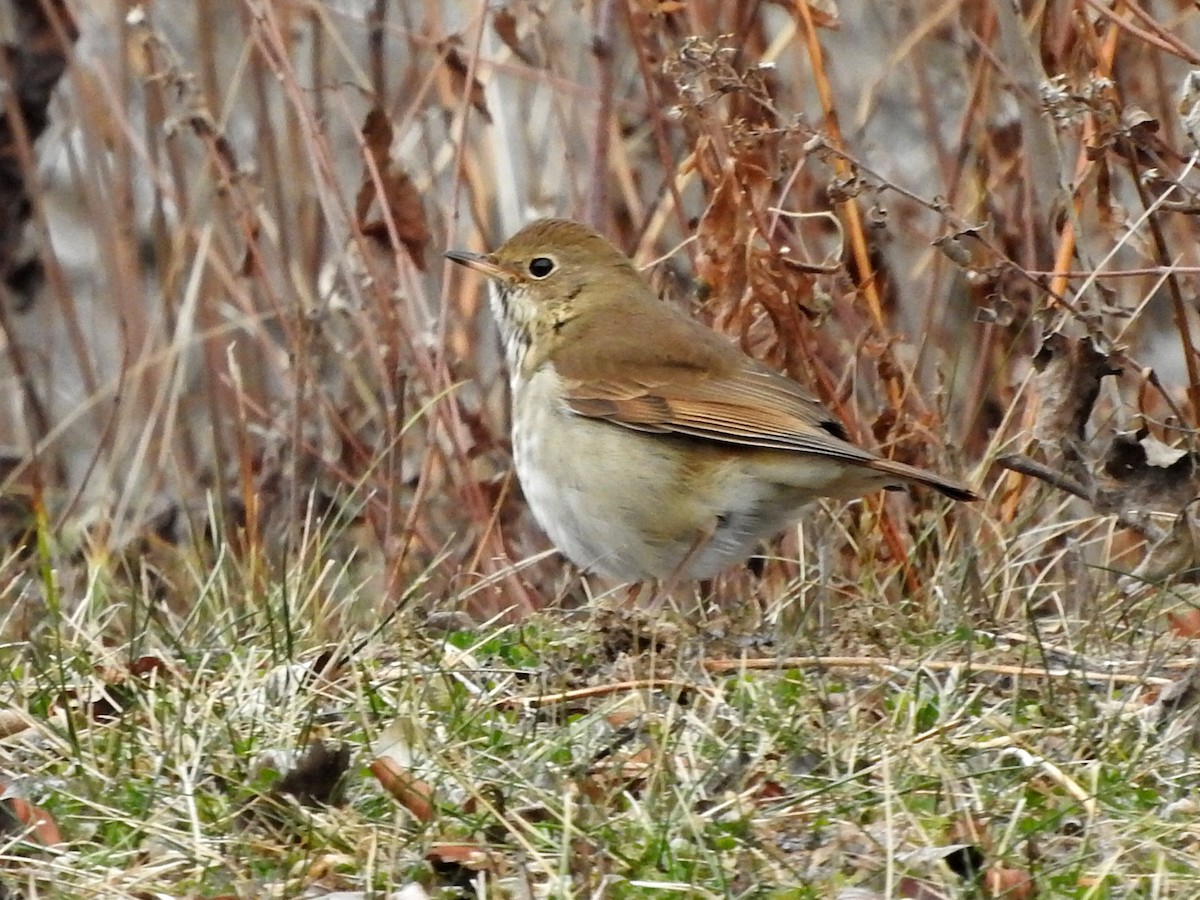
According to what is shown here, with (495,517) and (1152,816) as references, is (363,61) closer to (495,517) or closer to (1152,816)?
(495,517)

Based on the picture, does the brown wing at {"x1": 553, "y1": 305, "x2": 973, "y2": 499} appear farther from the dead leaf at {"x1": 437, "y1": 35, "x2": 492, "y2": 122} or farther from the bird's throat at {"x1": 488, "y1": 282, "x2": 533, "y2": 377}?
the dead leaf at {"x1": 437, "y1": 35, "x2": 492, "y2": 122}

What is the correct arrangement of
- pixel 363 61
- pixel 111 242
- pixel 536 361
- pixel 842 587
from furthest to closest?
1. pixel 363 61
2. pixel 111 242
3. pixel 536 361
4. pixel 842 587

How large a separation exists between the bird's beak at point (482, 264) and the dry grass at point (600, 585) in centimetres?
21

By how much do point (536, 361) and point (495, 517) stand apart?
46 cm

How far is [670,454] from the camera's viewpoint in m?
4.88

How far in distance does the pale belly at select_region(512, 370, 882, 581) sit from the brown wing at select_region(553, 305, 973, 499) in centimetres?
6

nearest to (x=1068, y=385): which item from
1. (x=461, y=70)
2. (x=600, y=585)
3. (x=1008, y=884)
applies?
(x=1008, y=884)

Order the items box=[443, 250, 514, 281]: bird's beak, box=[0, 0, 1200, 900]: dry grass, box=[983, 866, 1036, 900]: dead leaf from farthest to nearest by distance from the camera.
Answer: box=[443, 250, 514, 281]: bird's beak → box=[0, 0, 1200, 900]: dry grass → box=[983, 866, 1036, 900]: dead leaf

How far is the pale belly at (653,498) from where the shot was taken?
4.79 m

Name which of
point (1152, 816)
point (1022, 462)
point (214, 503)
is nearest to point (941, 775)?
point (1152, 816)

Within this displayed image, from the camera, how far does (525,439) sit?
Result: 499 cm

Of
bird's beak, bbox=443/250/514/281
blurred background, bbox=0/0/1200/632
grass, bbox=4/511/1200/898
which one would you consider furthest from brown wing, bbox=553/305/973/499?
grass, bbox=4/511/1200/898

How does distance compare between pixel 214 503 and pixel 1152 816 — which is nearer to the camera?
pixel 1152 816

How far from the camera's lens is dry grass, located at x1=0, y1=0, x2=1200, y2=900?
127 inches
